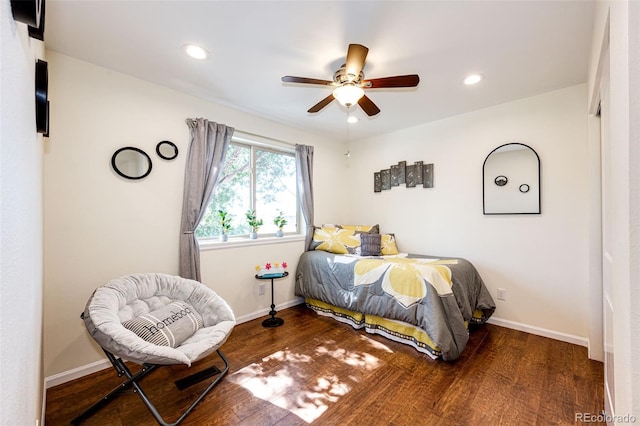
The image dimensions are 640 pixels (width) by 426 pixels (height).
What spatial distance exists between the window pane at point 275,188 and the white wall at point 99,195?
0.87 metres

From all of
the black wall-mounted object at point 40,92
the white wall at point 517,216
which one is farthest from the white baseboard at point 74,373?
the white wall at point 517,216

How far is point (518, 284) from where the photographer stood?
2902 mm

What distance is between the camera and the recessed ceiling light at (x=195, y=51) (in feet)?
6.56

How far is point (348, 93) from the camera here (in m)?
2.03

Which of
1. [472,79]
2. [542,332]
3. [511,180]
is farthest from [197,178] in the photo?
[542,332]

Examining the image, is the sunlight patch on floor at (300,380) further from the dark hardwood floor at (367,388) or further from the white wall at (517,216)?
the white wall at (517,216)

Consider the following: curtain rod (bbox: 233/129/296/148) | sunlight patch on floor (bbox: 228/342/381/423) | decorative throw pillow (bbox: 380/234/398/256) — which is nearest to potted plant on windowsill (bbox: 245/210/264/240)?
curtain rod (bbox: 233/129/296/148)

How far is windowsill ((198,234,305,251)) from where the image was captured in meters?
2.90

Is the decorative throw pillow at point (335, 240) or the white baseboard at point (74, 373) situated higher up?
the decorative throw pillow at point (335, 240)

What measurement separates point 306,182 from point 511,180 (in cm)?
251

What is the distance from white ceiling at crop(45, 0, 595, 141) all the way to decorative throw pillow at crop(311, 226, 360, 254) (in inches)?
71.4

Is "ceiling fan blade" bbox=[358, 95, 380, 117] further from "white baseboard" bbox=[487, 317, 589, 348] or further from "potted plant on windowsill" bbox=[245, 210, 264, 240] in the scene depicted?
"white baseboard" bbox=[487, 317, 589, 348]

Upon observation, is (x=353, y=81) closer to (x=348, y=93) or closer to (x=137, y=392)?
(x=348, y=93)

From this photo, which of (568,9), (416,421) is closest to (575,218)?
(568,9)
